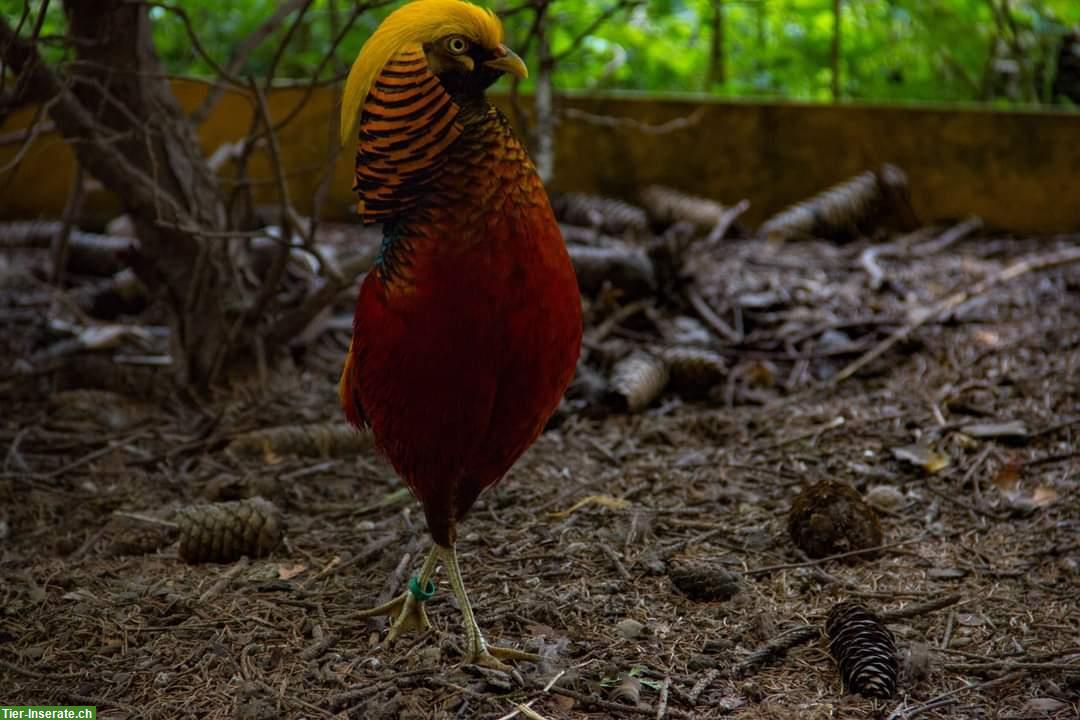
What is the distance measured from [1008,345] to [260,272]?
3.04 metres

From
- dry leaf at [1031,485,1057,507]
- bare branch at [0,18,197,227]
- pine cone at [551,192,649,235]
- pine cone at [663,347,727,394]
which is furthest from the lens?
pine cone at [551,192,649,235]

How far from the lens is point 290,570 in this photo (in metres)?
2.77

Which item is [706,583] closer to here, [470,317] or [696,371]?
[470,317]

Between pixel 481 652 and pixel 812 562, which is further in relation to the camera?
pixel 812 562

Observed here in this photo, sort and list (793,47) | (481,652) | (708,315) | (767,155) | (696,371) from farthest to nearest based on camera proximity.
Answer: (793,47), (767,155), (708,315), (696,371), (481,652)

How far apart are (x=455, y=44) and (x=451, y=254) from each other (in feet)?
1.29

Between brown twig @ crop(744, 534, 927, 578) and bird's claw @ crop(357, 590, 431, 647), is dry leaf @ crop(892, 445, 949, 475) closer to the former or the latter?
brown twig @ crop(744, 534, 927, 578)

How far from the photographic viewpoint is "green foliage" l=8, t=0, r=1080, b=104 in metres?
6.93

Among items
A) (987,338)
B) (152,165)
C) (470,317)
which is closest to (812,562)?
(470,317)

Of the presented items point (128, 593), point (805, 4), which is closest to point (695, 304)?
point (128, 593)

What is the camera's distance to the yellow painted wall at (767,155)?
19.5 feet

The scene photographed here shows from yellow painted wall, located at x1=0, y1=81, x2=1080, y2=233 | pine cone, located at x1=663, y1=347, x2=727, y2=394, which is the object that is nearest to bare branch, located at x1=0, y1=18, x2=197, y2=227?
pine cone, located at x1=663, y1=347, x2=727, y2=394

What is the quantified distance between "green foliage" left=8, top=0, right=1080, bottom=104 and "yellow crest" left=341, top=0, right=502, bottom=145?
479 centimetres

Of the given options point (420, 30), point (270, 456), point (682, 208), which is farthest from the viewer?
point (682, 208)
